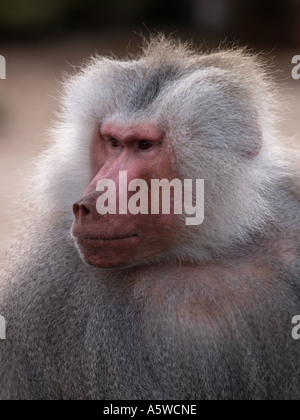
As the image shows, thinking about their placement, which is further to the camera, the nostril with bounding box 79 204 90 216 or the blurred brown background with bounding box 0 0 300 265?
the blurred brown background with bounding box 0 0 300 265

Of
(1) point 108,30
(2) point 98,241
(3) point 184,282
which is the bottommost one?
(3) point 184,282

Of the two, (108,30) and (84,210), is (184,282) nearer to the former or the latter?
(84,210)

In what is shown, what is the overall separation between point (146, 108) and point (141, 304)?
2.41ft

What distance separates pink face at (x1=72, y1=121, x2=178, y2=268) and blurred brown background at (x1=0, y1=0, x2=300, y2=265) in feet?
23.3

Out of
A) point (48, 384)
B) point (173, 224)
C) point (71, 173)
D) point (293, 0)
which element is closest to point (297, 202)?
point (173, 224)

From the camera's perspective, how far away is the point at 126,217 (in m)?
2.60

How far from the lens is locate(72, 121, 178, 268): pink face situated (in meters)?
2.56

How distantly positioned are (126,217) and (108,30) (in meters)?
10.5

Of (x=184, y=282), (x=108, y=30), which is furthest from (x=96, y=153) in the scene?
(x=108, y=30)

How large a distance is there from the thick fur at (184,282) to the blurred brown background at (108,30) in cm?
694

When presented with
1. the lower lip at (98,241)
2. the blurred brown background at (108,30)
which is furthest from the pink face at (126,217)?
the blurred brown background at (108,30)

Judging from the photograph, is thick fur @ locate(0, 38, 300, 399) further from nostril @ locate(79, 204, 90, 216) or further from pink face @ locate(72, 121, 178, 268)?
nostril @ locate(79, 204, 90, 216)

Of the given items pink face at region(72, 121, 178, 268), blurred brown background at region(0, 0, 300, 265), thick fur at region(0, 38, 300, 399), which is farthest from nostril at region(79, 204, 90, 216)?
blurred brown background at region(0, 0, 300, 265)

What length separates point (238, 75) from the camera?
2822mm
